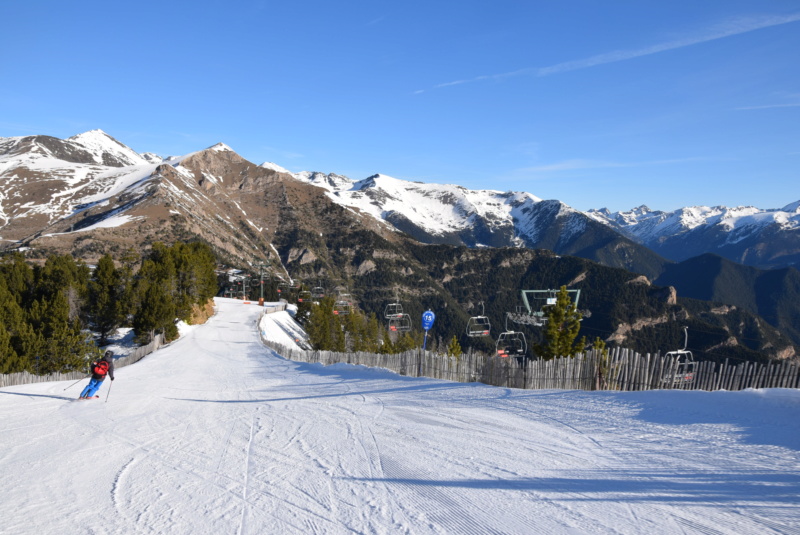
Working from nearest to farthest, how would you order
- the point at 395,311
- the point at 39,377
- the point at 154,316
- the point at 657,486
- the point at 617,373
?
the point at 657,486
the point at 617,373
the point at 39,377
the point at 154,316
the point at 395,311

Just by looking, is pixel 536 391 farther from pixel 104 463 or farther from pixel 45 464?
pixel 45 464

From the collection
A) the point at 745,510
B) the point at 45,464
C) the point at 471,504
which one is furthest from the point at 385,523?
the point at 45,464

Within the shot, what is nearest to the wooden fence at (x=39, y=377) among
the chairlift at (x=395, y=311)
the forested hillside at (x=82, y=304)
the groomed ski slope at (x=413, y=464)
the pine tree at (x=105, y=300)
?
the forested hillside at (x=82, y=304)

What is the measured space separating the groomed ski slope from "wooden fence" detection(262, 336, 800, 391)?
940mm

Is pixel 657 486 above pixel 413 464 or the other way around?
above

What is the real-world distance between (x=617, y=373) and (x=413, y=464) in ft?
30.0

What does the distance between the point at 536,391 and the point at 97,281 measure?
47.6m

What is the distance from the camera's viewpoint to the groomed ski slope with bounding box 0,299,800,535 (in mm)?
6863

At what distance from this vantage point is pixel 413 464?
9.19 m

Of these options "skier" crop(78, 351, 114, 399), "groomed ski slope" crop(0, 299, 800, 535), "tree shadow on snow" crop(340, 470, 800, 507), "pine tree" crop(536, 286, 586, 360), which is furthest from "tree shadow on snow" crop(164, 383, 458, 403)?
"pine tree" crop(536, 286, 586, 360)

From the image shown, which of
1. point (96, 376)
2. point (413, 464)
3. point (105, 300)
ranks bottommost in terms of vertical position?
point (105, 300)

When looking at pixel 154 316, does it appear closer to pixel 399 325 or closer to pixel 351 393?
pixel 399 325

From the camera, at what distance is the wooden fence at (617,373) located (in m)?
14.2

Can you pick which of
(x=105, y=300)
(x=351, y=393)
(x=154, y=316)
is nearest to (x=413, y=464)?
(x=351, y=393)
